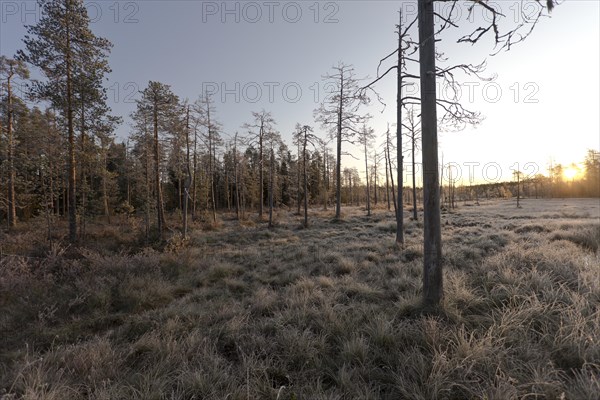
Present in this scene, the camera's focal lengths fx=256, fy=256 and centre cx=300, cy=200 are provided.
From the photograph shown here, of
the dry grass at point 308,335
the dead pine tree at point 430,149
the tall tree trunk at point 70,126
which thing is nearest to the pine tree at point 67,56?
the tall tree trunk at point 70,126

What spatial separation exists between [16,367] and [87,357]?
0.82m

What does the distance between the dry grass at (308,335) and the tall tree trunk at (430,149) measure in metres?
0.56

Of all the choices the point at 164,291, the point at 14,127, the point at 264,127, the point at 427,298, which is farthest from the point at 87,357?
the point at 14,127

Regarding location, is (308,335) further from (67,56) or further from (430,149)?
(67,56)

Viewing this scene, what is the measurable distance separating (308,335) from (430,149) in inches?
132

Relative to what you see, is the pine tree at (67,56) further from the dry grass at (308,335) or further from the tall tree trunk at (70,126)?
the dry grass at (308,335)

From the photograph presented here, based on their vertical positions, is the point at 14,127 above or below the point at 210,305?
above

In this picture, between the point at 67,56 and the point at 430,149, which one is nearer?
the point at 430,149

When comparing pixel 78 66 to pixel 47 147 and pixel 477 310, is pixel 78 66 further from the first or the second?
pixel 477 310

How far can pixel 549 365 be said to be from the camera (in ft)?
8.46

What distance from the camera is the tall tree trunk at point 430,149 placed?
4.01 meters

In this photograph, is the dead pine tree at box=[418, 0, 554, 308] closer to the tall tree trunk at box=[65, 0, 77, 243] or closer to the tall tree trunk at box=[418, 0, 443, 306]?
the tall tree trunk at box=[418, 0, 443, 306]

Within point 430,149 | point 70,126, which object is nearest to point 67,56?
point 70,126

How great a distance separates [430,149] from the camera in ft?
13.3
